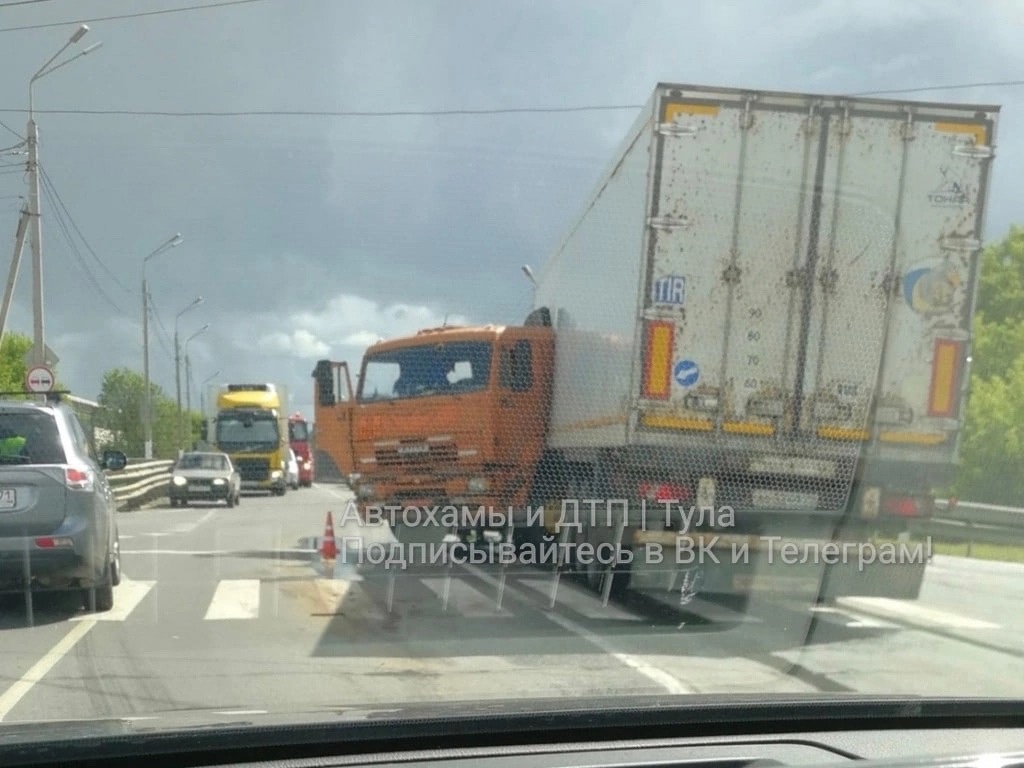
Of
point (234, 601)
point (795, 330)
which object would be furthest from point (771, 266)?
point (234, 601)

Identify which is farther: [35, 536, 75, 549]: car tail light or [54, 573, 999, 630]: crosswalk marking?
[54, 573, 999, 630]: crosswalk marking

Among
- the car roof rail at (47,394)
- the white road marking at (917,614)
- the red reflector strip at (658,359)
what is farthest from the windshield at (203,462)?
the red reflector strip at (658,359)

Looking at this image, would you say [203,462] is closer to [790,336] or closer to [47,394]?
[47,394]

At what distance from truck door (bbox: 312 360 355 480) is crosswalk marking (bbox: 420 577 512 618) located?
4.52 feet

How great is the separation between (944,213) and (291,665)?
18.5 feet

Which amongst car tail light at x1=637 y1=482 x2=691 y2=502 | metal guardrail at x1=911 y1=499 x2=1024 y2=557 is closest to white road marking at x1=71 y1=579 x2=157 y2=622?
car tail light at x1=637 y1=482 x2=691 y2=502

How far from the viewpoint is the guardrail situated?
20.2m

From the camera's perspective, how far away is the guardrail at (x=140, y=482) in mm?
20237

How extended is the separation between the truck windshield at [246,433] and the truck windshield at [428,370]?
9578 mm

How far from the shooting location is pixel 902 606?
36.2 feet

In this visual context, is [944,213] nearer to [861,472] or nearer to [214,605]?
[861,472]

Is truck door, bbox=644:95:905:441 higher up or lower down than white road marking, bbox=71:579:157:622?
higher up

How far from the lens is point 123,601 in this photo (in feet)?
32.6

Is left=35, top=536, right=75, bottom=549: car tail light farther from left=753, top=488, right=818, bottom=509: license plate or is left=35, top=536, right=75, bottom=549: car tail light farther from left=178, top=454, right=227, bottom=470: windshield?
left=178, top=454, right=227, bottom=470: windshield
